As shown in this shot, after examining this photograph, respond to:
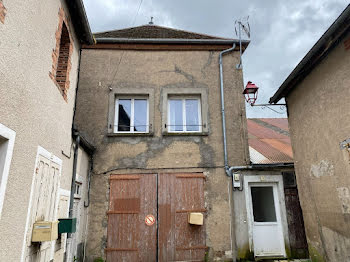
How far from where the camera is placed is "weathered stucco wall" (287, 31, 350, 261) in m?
4.73

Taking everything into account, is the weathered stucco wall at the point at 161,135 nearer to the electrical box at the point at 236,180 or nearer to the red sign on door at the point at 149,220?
the electrical box at the point at 236,180

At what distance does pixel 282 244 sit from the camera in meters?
6.89

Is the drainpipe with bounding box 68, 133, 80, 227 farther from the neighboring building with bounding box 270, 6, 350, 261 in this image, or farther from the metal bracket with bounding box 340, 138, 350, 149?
the metal bracket with bounding box 340, 138, 350, 149

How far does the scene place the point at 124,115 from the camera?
784 cm

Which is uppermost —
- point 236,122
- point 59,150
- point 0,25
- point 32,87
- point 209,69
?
point 209,69

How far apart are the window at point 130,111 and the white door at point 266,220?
3549 millimetres

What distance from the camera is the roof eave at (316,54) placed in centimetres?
435

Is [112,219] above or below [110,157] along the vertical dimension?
below

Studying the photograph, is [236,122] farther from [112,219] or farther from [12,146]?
[12,146]

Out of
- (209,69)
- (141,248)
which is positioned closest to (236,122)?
(209,69)

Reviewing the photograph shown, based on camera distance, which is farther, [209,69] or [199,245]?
[209,69]

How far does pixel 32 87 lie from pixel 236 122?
222 inches

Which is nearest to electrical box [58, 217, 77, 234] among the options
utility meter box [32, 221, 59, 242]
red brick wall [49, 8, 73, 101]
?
utility meter box [32, 221, 59, 242]

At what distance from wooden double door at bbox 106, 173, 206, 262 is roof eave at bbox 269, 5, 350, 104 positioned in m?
3.13
